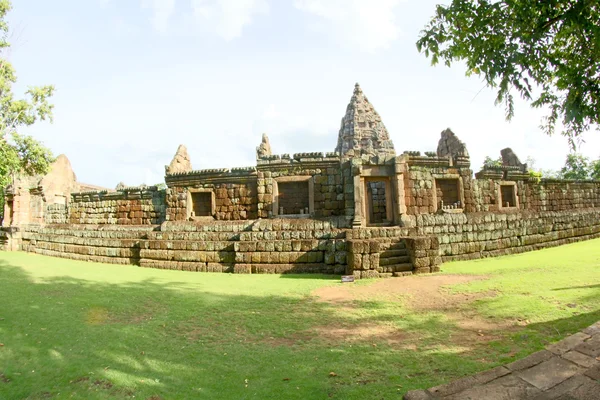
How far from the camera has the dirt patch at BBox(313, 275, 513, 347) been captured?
4.49 metres

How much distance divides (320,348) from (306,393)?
3.72 feet

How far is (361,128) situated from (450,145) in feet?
22.7

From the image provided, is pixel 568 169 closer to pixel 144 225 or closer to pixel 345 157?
pixel 345 157

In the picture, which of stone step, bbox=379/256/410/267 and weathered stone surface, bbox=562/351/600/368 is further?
stone step, bbox=379/256/410/267

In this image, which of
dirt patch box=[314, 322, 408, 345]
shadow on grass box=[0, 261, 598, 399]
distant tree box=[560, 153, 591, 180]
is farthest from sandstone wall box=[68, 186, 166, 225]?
distant tree box=[560, 153, 591, 180]

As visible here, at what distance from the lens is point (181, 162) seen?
15.9 m

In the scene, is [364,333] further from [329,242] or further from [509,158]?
[509,158]

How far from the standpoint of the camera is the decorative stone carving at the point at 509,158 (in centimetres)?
1641

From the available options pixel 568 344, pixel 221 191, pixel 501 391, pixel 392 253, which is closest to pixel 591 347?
pixel 568 344

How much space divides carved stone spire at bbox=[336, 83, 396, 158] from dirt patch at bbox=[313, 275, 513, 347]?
45.7 ft

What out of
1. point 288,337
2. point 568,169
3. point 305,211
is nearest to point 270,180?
point 305,211

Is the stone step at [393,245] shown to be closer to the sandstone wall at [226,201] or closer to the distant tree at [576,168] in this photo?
the sandstone wall at [226,201]

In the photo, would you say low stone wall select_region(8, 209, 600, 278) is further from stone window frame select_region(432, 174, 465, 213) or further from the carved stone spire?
the carved stone spire

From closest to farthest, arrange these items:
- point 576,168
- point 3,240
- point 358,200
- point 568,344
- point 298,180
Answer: point 568,344 → point 358,200 → point 298,180 → point 3,240 → point 576,168
